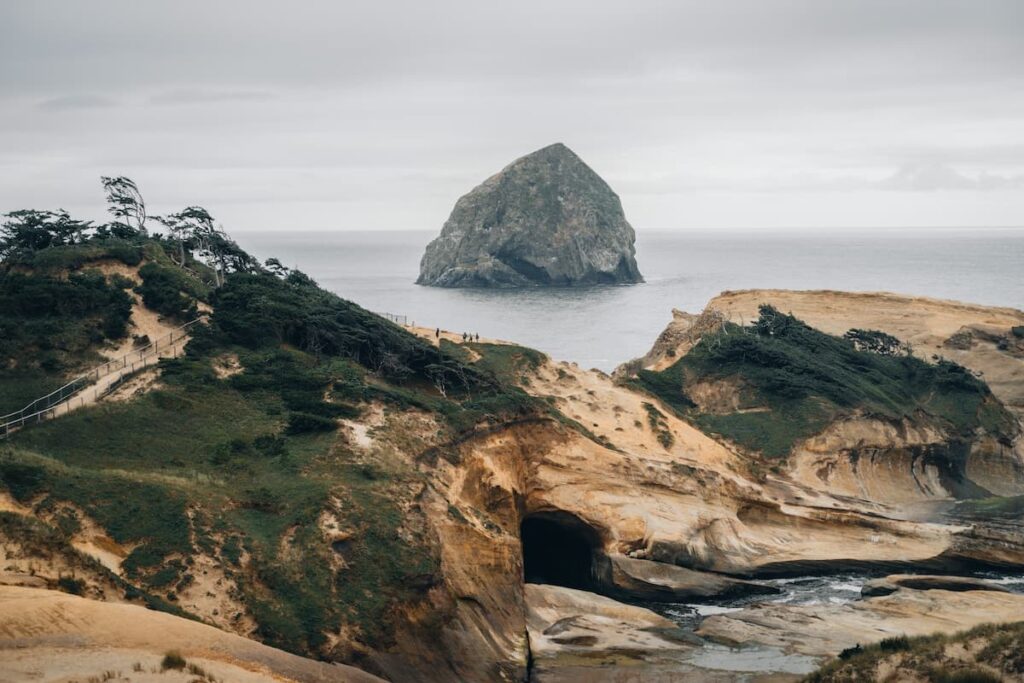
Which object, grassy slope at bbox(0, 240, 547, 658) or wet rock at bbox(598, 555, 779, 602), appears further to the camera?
wet rock at bbox(598, 555, 779, 602)

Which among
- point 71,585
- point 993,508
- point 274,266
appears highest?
point 274,266

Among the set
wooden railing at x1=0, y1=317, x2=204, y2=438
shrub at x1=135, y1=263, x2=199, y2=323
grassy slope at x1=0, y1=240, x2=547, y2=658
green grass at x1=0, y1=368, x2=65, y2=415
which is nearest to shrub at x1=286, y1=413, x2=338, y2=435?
grassy slope at x1=0, y1=240, x2=547, y2=658

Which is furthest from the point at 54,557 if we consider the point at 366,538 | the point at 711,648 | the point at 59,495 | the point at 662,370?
the point at 662,370

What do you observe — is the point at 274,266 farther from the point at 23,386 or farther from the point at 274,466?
the point at 274,466

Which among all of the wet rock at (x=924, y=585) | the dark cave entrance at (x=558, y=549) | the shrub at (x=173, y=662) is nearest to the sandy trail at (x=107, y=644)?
the shrub at (x=173, y=662)

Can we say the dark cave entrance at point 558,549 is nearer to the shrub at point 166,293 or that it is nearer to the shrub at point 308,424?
the shrub at point 308,424

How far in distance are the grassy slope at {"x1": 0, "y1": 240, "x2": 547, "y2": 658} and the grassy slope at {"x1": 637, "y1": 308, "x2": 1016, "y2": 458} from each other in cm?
2171

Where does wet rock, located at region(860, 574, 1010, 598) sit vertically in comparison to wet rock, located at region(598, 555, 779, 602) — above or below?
above

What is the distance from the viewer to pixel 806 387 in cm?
8294

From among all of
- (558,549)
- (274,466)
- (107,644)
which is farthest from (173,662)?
(558,549)

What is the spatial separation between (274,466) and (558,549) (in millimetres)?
20762

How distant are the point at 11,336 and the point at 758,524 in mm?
40717

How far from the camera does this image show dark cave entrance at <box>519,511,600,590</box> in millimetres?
62281

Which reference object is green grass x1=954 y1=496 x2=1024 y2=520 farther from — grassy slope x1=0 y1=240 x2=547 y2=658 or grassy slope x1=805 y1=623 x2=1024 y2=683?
grassy slope x1=805 y1=623 x2=1024 y2=683
